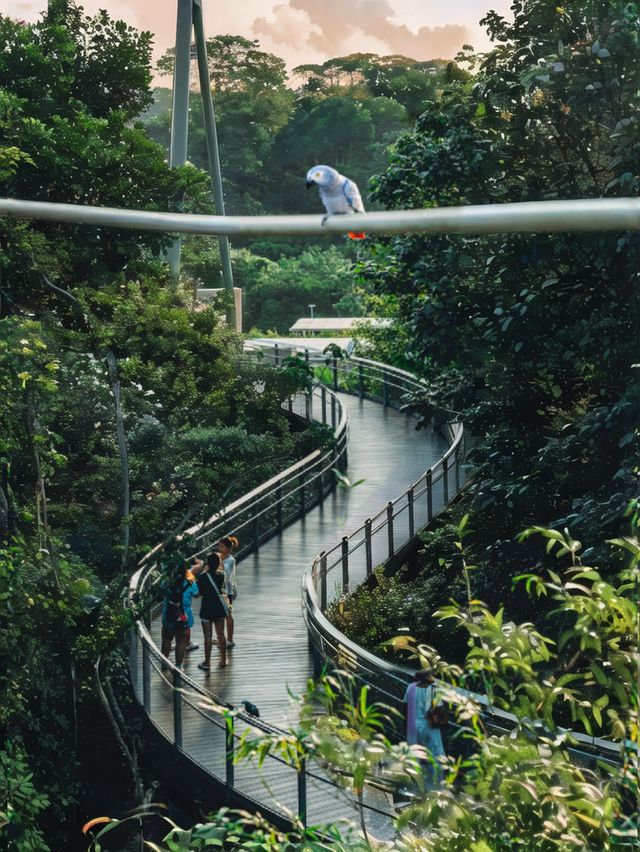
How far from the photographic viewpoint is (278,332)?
58.0 ft

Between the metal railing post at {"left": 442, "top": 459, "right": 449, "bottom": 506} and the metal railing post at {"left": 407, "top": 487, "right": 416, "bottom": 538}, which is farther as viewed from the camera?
the metal railing post at {"left": 442, "top": 459, "right": 449, "bottom": 506}

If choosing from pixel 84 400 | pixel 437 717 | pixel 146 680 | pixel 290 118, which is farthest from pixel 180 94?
pixel 437 717

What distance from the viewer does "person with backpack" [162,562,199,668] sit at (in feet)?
20.5

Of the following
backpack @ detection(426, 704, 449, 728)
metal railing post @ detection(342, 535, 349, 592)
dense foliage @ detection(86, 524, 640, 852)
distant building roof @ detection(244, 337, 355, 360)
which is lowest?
metal railing post @ detection(342, 535, 349, 592)

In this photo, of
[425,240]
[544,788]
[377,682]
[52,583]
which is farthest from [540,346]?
[544,788]

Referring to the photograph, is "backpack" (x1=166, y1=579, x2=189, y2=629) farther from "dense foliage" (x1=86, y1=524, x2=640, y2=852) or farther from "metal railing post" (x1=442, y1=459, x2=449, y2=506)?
"dense foliage" (x1=86, y1=524, x2=640, y2=852)

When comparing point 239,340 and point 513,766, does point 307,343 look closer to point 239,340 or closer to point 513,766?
point 239,340

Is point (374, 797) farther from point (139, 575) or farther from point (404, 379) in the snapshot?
point (404, 379)

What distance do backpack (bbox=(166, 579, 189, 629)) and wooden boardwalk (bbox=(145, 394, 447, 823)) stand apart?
34cm

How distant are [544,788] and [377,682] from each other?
120 inches

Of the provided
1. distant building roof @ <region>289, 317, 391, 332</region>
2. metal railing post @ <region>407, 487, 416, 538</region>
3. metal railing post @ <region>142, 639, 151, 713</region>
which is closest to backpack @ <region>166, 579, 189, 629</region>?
Result: metal railing post @ <region>142, 639, 151, 713</region>

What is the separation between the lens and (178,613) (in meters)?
6.34

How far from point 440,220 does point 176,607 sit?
16.7 feet

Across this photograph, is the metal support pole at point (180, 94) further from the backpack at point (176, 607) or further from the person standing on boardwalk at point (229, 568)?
the backpack at point (176, 607)
